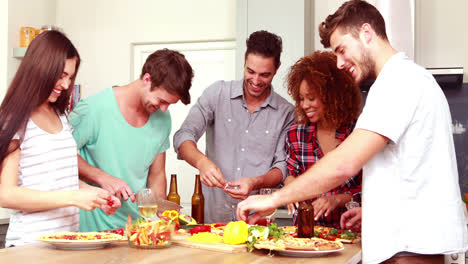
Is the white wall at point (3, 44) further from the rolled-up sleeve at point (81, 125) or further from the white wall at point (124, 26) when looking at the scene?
the rolled-up sleeve at point (81, 125)

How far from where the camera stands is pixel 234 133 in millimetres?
2793

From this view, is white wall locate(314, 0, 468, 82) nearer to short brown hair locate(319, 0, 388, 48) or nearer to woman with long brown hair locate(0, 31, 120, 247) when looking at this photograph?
short brown hair locate(319, 0, 388, 48)

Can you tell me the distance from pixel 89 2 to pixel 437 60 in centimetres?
313

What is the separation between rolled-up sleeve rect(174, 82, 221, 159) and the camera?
2.70m

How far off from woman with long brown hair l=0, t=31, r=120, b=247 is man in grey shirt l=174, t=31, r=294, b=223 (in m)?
0.76

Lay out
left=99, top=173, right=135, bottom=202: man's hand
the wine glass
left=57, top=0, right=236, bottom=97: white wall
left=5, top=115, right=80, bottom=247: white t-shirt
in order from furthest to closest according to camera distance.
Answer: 1. left=57, top=0, right=236, bottom=97: white wall
2. left=99, top=173, right=135, bottom=202: man's hand
3. the wine glass
4. left=5, top=115, right=80, bottom=247: white t-shirt

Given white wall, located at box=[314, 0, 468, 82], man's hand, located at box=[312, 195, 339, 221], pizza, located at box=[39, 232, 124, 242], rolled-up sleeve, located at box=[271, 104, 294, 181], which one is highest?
white wall, located at box=[314, 0, 468, 82]

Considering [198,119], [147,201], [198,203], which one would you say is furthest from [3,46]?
[147,201]

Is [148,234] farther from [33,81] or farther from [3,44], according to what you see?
[3,44]

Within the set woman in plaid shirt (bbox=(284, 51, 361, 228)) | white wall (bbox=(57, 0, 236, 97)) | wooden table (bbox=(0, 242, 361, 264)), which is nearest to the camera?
wooden table (bbox=(0, 242, 361, 264))

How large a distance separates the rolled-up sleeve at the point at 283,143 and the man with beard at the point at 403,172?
2.97 ft

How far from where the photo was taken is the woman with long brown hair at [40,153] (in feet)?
5.76

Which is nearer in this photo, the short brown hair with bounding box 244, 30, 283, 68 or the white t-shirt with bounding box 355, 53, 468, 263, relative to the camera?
the white t-shirt with bounding box 355, 53, 468, 263

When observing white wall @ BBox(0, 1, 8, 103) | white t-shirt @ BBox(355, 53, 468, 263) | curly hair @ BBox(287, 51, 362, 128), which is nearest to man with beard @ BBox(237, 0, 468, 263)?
white t-shirt @ BBox(355, 53, 468, 263)
